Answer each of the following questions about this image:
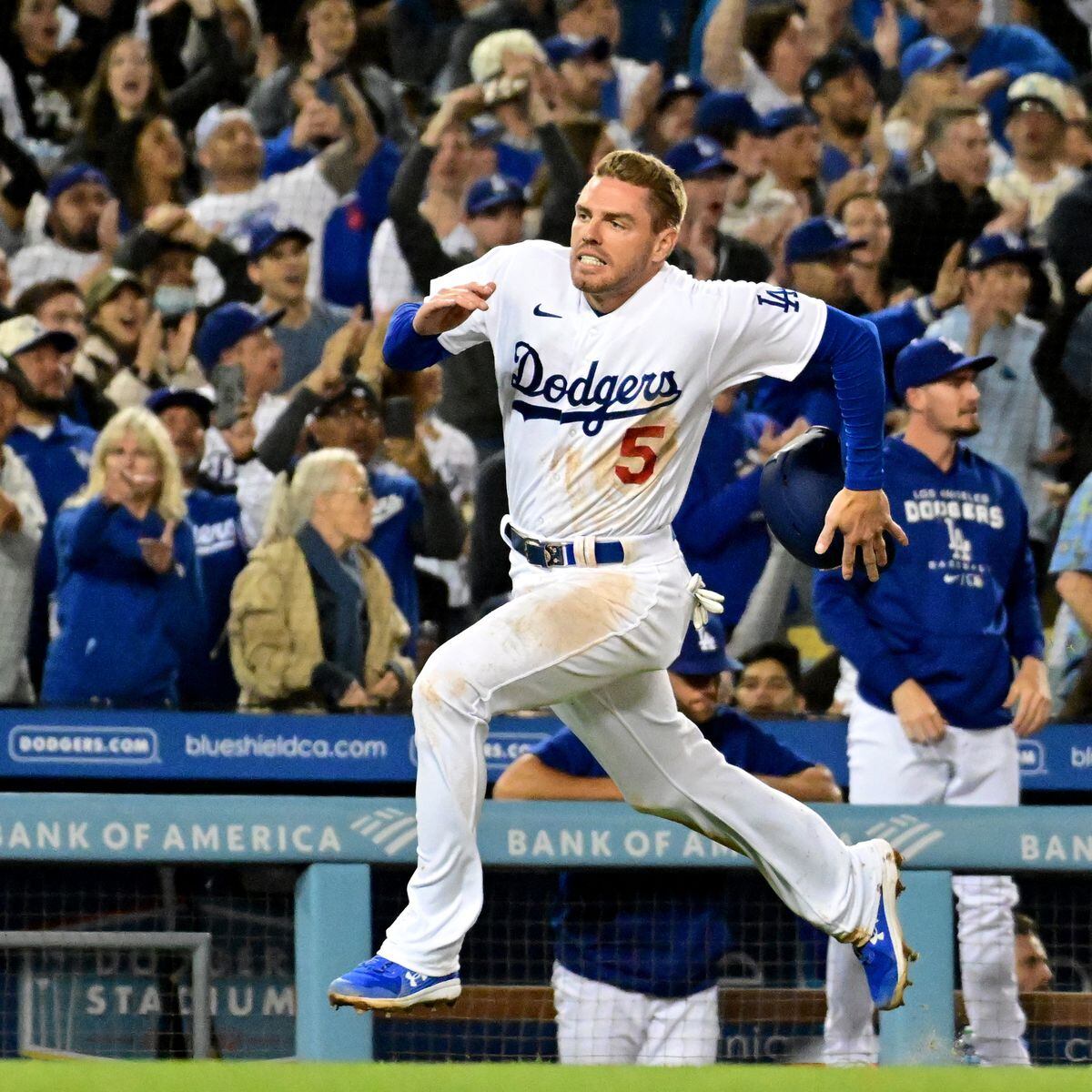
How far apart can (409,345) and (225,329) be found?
11.1 ft

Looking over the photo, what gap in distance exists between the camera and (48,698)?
6.61 metres

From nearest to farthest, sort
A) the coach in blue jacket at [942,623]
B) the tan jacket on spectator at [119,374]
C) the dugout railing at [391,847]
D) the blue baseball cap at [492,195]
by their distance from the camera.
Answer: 1. the dugout railing at [391,847]
2. the coach in blue jacket at [942,623]
3. the tan jacket on spectator at [119,374]
4. the blue baseball cap at [492,195]

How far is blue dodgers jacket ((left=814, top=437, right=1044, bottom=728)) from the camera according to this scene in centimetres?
582

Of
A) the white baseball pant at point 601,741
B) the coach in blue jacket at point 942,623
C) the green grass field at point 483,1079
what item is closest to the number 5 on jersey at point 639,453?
the white baseball pant at point 601,741

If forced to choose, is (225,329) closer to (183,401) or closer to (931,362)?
(183,401)

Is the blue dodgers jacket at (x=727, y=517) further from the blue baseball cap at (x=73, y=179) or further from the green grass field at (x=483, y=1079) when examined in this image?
the green grass field at (x=483, y=1079)

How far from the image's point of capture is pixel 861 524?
4.10m

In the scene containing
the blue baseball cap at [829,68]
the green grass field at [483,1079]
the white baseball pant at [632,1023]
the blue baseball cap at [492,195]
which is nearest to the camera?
the green grass field at [483,1079]

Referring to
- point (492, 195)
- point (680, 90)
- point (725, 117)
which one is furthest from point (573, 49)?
point (492, 195)

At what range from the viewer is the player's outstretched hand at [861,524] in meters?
4.10

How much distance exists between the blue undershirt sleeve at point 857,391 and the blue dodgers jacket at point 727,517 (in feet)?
8.13

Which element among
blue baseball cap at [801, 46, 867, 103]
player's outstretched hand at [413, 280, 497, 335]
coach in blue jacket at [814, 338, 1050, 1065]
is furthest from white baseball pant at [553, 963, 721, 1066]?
blue baseball cap at [801, 46, 867, 103]

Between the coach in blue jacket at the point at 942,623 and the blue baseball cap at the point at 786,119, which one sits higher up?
the blue baseball cap at the point at 786,119

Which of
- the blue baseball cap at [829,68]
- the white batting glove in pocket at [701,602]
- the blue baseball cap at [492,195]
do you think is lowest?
the white batting glove in pocket at [701,602]
